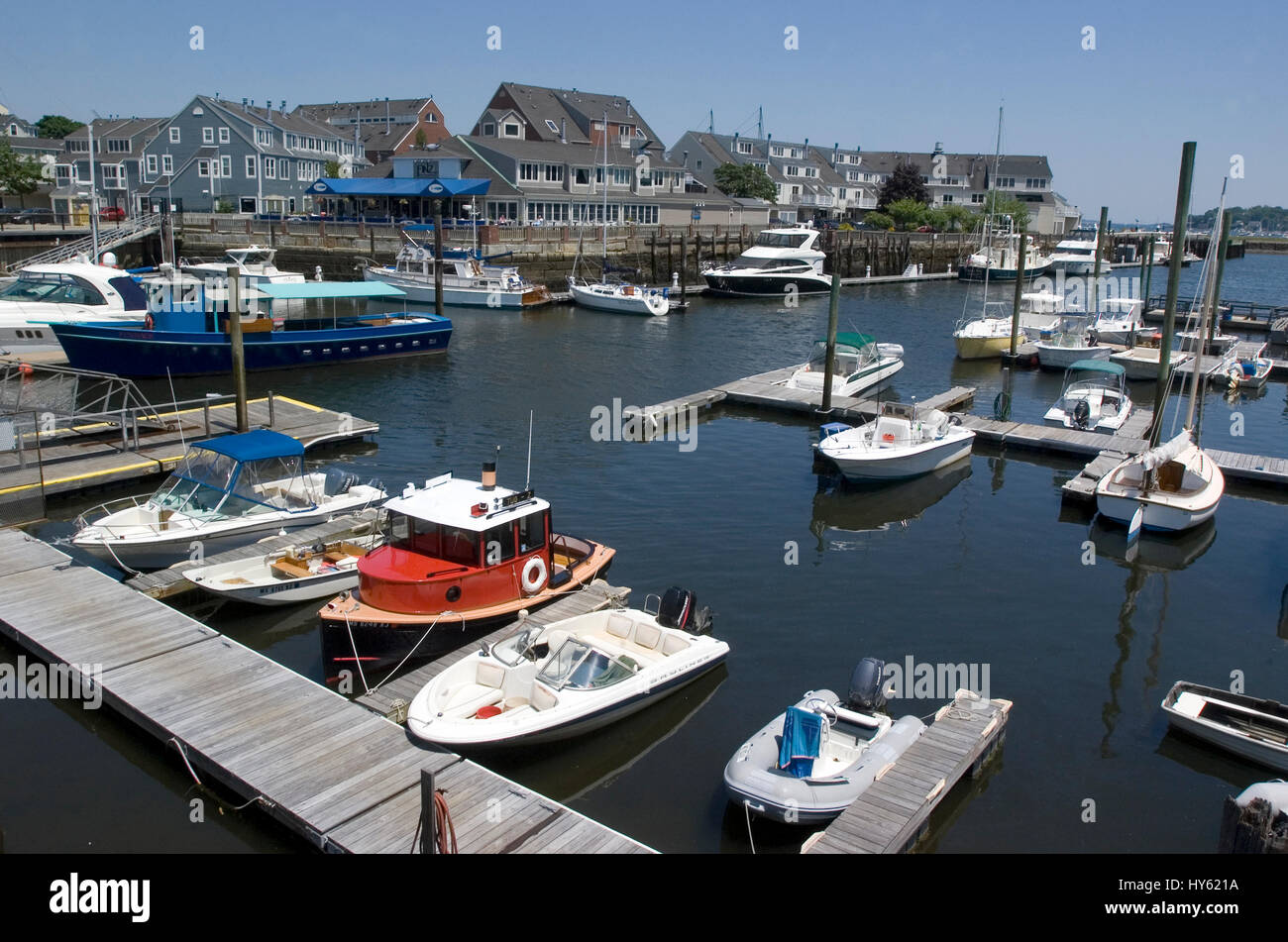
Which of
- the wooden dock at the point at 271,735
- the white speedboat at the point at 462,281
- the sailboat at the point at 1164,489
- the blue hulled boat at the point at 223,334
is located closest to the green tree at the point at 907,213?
the white speedboat at the point at 462,281

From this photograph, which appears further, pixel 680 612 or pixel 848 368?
pixel 848 368

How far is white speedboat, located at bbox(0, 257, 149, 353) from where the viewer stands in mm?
35188

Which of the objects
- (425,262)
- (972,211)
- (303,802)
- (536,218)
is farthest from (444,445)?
(972,211)

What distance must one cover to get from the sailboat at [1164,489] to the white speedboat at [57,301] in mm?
31972

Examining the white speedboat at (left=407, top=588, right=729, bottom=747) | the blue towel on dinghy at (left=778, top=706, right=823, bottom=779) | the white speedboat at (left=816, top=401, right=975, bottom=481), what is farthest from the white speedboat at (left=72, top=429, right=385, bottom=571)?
the white speedboat at (left=816, top=401, right=975, bottom=481)

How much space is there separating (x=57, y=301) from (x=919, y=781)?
1442 inches

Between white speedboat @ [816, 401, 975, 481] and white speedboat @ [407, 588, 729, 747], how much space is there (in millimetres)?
10196

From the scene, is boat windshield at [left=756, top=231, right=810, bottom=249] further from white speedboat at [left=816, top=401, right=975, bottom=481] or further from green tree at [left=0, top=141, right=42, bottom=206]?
green tree at [left=0, top=141, right=42, bottom=206]

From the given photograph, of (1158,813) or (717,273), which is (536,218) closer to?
(717,273)

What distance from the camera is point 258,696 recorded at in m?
12.4

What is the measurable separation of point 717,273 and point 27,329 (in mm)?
40459

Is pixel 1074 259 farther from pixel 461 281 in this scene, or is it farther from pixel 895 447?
pixel 895 447

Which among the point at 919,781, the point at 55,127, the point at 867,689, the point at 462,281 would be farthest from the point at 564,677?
the point at 55,127

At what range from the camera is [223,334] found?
34.1 m
